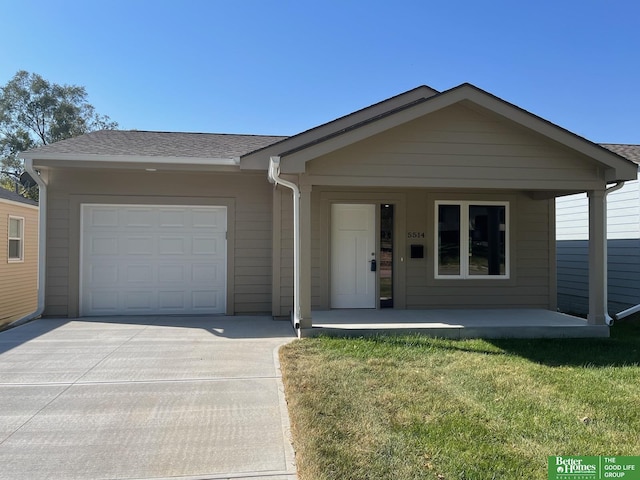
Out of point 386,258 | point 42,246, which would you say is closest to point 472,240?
point 386,258

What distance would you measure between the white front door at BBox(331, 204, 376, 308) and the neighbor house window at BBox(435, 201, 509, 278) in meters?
1.35

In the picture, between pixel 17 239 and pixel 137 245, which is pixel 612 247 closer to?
pixel 137 245

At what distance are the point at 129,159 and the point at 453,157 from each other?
17.2ft

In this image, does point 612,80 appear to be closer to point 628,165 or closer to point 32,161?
point 628,165

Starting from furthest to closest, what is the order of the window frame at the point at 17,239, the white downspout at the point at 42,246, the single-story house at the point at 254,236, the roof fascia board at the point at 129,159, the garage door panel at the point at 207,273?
1. the window frame at the point at 17,239
2. the garage door panel at the point at 207,273
3. the single-story house at the point at 254,236
4. the white downspout at the point at 42,246
5. the roof fascia board at the point at 129,159

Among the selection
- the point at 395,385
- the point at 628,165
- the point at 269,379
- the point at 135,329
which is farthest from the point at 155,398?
the point at 628,165

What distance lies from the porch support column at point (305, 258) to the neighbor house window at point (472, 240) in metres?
3.30

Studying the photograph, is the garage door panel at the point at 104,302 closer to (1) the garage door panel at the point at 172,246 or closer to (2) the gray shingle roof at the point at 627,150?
(1) the garage door panel at the point at 172,246

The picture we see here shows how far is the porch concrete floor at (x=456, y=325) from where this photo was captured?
650 centimetres

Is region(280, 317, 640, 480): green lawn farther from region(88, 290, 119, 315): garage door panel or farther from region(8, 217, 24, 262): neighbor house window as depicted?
region(8, 217, 24, 262): neighbor house window

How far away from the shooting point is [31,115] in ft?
90.2

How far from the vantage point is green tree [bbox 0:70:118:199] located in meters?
27.0

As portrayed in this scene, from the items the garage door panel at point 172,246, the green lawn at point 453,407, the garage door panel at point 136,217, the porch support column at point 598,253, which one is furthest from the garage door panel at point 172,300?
the porch support column at point 598,253

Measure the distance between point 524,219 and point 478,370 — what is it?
4901 millimetres
